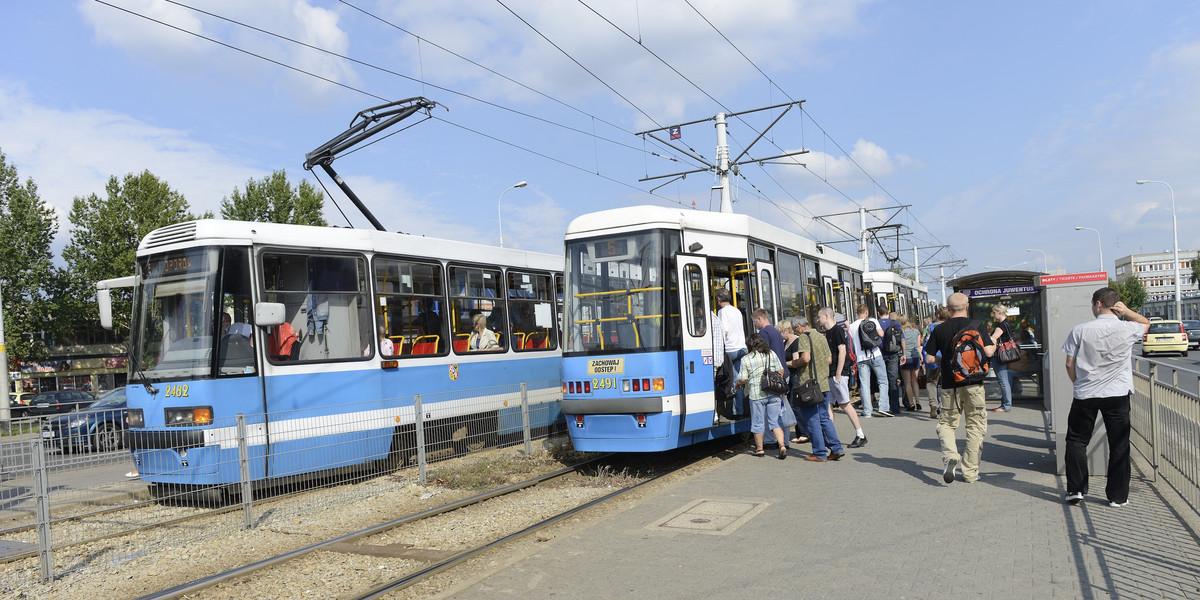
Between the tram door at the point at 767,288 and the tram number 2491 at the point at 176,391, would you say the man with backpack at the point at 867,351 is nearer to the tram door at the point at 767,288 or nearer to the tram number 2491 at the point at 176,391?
the tram door at the point at 767,288

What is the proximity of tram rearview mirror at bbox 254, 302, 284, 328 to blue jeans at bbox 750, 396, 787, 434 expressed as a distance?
17.7 ft

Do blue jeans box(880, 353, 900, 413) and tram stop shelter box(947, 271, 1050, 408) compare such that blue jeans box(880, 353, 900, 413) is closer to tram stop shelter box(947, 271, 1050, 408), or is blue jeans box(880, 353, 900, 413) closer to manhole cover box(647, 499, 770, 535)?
tram stop shelter box(947, 271, 1050, 408)

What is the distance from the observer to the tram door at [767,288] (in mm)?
11257

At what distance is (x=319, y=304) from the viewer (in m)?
9.66

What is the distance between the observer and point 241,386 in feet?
28.7

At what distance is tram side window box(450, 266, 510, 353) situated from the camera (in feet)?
38.1

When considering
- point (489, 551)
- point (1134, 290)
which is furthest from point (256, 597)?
point (1134, 290)

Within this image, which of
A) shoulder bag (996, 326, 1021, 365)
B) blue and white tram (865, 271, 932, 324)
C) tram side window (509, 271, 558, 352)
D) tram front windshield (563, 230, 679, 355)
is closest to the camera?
tram front windshield (563, 230, 679, 355)

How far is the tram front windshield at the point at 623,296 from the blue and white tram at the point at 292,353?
212 cm

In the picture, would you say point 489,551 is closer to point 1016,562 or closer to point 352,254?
point 1016,562

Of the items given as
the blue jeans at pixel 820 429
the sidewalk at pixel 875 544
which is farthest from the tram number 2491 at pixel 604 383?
the blue jeans at pixel 820 429

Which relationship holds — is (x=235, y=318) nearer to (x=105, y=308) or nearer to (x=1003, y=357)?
(x=105, y=308)

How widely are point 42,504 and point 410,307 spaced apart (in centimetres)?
494

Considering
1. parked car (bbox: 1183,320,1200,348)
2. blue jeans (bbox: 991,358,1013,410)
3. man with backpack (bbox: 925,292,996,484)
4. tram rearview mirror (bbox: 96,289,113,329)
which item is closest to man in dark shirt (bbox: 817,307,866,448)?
man with backpack (bbox: 925,292,996,484)
